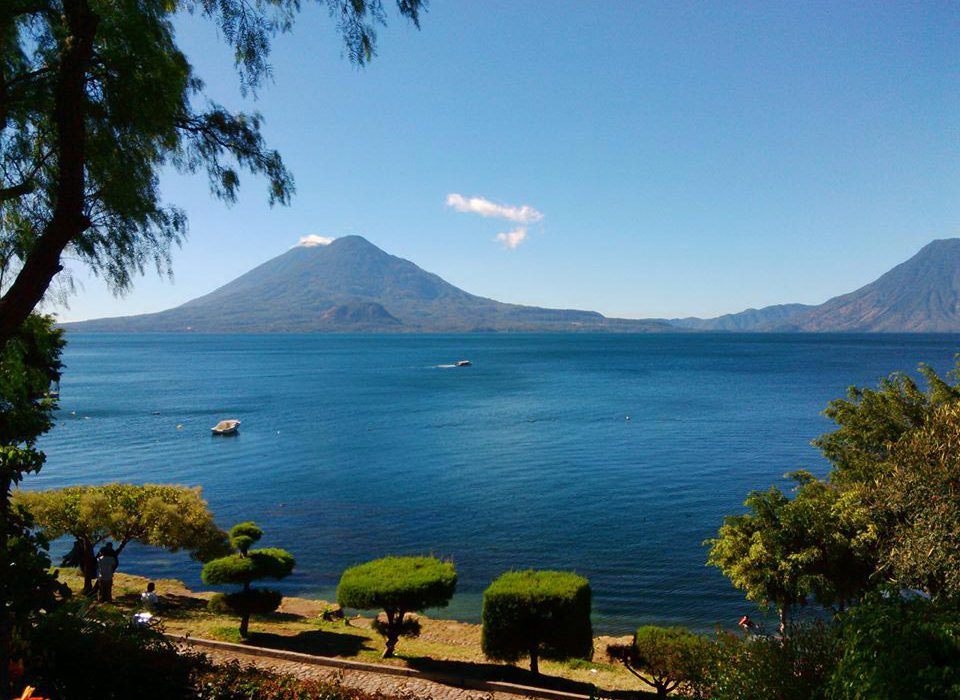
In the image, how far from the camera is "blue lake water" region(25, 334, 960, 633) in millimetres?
35562

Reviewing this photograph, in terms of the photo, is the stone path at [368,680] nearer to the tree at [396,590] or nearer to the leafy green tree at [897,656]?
the tree at [396,590]

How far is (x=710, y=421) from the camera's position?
83375 mm

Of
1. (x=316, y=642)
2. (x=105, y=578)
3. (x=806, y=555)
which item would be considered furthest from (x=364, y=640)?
(x=806, y=555)

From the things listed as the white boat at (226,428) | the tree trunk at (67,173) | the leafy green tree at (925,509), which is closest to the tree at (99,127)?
the tree trunk at (67,173)

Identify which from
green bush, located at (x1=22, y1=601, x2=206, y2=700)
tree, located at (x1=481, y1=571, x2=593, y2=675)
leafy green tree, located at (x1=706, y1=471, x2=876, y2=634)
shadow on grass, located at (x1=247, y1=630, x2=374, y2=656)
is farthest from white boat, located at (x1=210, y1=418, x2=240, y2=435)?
green bush, located at (x1=22, y1=601, x2=206, y2=700)

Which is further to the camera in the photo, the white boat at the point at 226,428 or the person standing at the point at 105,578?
the white boat at the point at 226,428

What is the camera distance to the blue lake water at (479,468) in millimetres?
35562

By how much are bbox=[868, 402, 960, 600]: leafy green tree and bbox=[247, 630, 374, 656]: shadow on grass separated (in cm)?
1636

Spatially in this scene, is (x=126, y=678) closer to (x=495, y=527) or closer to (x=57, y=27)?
(x=57, y=27)

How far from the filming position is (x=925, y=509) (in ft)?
51.0

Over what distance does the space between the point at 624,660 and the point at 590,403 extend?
85.9m

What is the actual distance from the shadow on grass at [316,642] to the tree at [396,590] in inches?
58.1

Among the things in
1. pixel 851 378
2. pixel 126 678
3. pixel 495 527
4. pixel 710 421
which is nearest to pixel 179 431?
pixel 495 527

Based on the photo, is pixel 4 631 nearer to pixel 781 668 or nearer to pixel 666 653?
pixel 781 668
